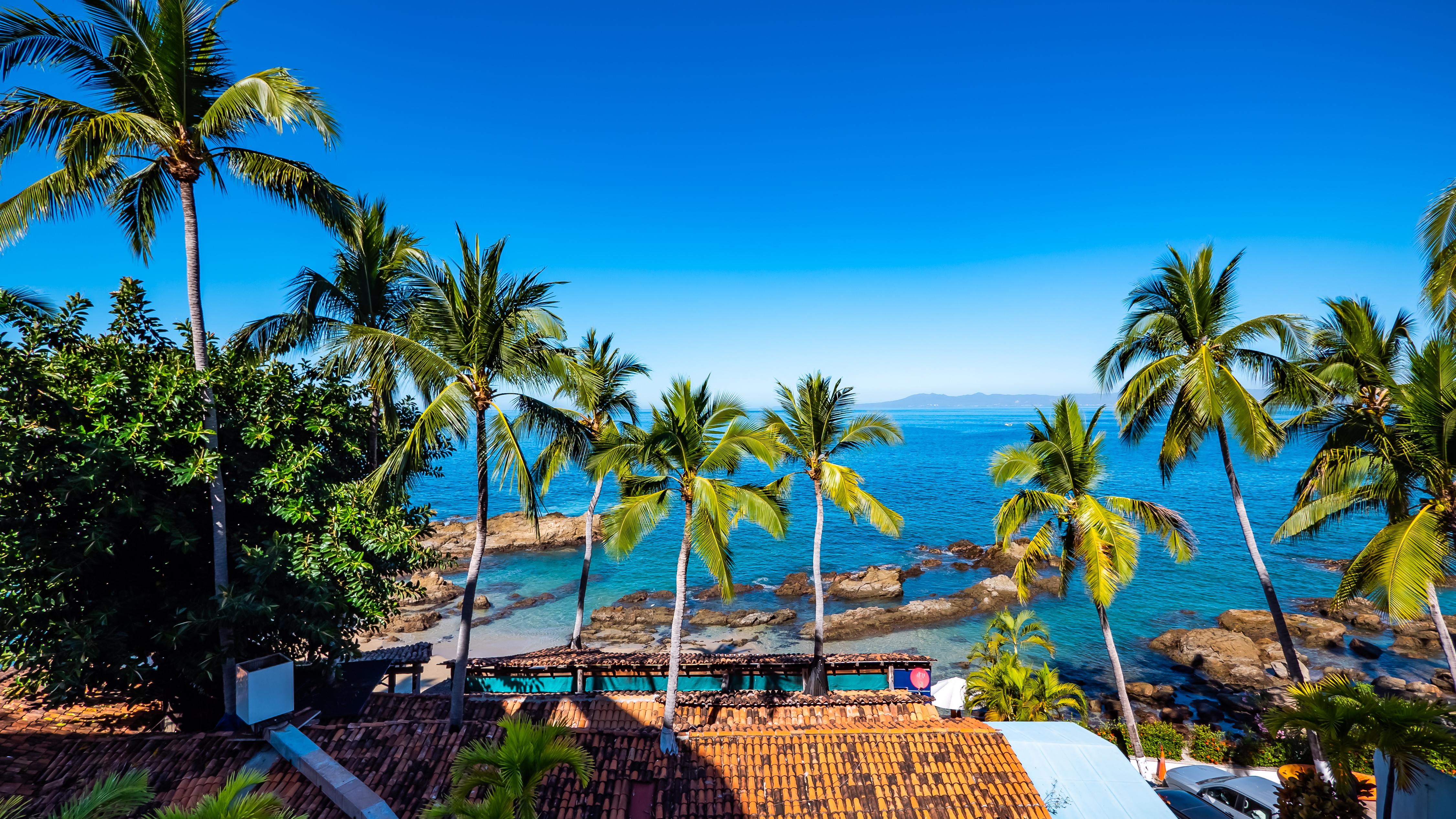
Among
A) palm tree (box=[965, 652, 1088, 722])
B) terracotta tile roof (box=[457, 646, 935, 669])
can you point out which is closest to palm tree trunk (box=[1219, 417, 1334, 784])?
palm tree (box=[965, 652, 1088, 722])

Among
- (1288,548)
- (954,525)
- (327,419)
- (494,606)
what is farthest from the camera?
(954,525)

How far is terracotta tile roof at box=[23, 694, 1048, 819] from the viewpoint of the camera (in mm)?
9891

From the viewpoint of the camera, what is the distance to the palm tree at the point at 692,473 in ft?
45.4

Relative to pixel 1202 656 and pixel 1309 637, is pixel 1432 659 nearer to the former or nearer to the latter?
pixel 1309 637

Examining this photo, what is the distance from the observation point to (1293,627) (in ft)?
97.9

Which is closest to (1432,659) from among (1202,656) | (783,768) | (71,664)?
(1202,656)

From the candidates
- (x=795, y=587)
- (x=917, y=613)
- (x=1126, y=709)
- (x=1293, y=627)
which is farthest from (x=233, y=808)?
(x=1293, y=627)

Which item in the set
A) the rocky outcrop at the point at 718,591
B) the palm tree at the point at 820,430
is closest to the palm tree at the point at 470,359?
the palm tree at the point at 820,430

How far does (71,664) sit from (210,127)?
30.6 feet

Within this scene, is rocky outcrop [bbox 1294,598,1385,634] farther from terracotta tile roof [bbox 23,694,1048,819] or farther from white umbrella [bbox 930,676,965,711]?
terracotta tile roof [bbox 23,694,1048,819]

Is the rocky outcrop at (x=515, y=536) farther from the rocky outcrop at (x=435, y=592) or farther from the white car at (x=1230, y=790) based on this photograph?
the white car at (x=1230, y=790)

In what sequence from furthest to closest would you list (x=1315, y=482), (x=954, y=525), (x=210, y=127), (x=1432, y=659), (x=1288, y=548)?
(x=954, y=525) → (x=1288, y=548) → (x=1432, y=659) → (x=1315, y=482) → (x=210, y=127)

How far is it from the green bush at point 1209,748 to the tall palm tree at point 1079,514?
66.1 inches

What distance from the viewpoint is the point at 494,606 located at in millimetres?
37281
